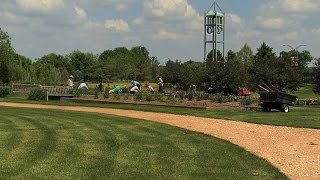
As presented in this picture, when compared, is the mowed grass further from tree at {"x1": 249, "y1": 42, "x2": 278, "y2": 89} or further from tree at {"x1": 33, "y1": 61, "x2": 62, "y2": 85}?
tree at {"x1": 33, "y1": 61, "x2": 62, "y2": 85}

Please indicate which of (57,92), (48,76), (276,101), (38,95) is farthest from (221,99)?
(48,76)

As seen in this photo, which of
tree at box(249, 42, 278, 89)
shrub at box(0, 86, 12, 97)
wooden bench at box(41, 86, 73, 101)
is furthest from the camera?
shrub at box(0, 86, 12, 97)

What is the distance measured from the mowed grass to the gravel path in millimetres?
460

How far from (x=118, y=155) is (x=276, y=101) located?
1337cm

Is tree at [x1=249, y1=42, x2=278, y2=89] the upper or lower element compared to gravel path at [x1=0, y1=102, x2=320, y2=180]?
upper

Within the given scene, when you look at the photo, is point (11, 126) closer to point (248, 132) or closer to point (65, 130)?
point (65, 130)

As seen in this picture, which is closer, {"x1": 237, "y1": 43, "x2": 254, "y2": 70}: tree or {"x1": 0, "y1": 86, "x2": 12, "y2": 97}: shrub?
{"x1": 0, "y1": 86, "x2": 12, "y2": 97}: shrub

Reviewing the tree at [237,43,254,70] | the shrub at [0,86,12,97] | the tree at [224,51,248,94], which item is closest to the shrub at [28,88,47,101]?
the shrub at [0,86,12,97]

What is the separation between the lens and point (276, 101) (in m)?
21.9

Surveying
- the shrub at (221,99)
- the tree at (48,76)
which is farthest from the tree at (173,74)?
the shrub at (221,99)

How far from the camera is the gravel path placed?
9638 mm

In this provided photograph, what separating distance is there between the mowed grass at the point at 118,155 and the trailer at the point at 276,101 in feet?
28.1

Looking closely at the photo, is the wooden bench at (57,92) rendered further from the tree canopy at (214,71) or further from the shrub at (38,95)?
the tree canopy at (214,71)

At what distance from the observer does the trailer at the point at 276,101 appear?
72.1ft
